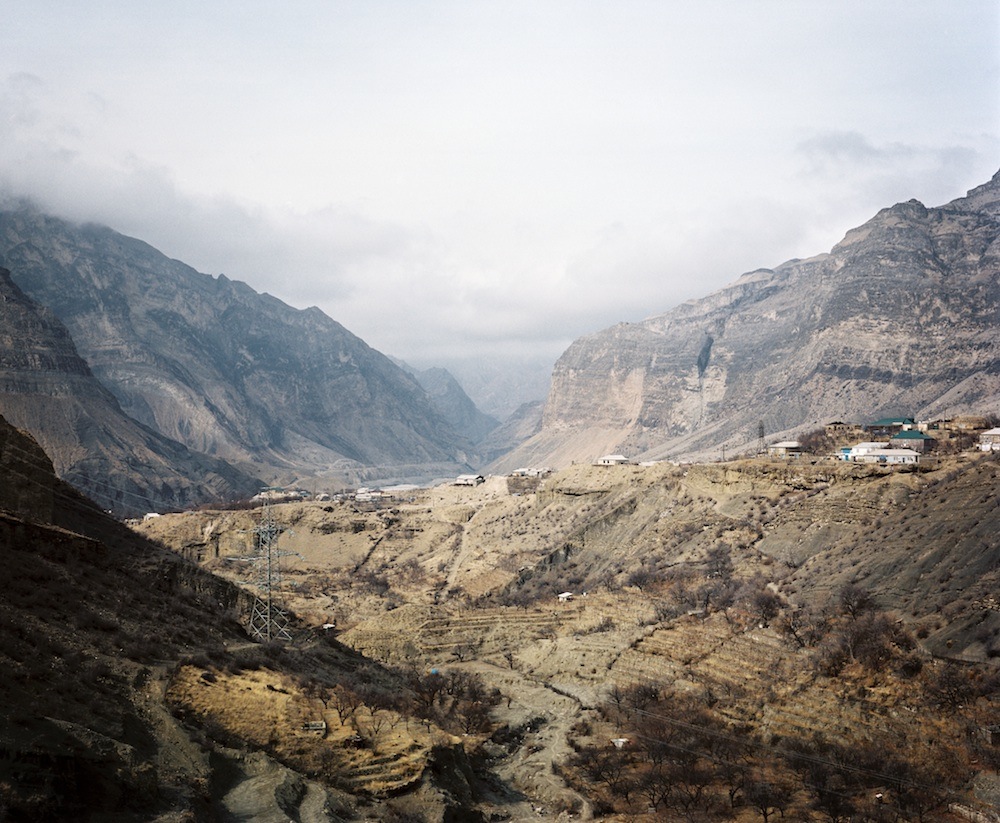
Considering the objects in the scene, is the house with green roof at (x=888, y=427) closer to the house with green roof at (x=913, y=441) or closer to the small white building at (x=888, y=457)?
the house with green roof at (x=913, y=441)

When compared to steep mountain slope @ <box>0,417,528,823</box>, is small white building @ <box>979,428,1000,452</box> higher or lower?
higher

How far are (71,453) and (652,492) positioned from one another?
114985 millimetres

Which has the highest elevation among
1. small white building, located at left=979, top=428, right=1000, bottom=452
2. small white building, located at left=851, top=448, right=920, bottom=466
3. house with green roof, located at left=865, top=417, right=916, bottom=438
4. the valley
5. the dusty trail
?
house with green roof, located at left=865, top=417, right=916, bottom=438

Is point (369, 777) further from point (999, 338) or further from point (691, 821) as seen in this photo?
point (999, 338)

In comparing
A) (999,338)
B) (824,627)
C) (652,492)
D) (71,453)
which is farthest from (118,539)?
(999,338)

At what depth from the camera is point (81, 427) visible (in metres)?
157

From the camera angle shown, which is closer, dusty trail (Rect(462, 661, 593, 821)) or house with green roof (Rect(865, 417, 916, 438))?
dusty trail (Rect(462, 661, 593, 821))

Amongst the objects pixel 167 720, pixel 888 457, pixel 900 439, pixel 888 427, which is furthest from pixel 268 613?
pixel 888 427

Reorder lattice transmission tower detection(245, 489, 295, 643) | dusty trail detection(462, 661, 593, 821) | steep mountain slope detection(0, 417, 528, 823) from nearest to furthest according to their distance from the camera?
steep mountain slope detection(0, 417, 528, 823), dusty trail detection(462, 661, 593, 821), lattice transmission tower detection(245, 489, 295, 643)

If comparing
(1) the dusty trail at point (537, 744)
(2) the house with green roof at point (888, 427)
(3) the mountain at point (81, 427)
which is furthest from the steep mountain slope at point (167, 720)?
(3) the mountain at point (81, 427)

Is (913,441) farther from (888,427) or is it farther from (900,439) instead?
(888,427)

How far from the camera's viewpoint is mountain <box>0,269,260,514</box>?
14738 cm

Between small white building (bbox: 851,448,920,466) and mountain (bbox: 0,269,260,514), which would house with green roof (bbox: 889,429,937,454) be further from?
mountain (bbox: 0,269,260,514)

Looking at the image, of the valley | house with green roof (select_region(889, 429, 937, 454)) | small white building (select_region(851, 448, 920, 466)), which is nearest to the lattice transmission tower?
the valley
